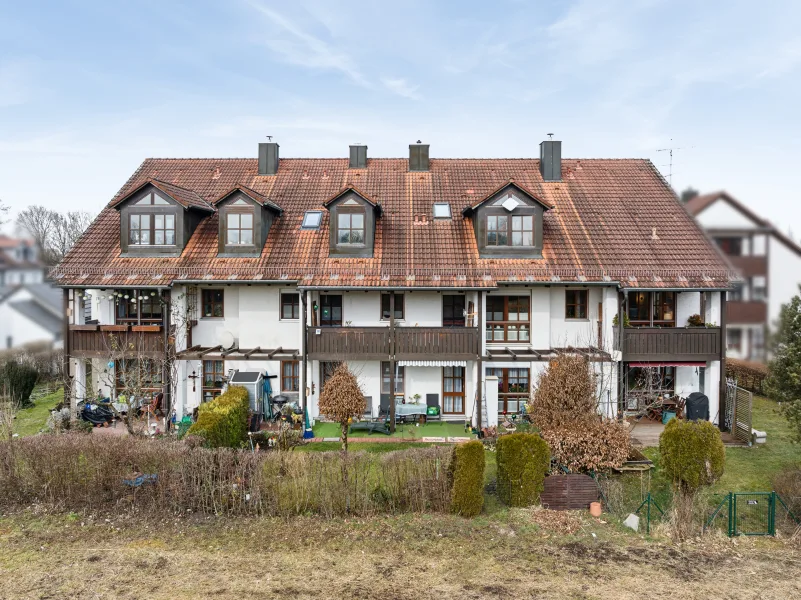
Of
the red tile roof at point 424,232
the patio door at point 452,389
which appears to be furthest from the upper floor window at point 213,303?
the patio door at point 452,389

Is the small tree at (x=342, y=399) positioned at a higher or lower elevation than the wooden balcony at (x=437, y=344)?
lower

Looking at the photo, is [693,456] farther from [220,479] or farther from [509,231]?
[509,231]

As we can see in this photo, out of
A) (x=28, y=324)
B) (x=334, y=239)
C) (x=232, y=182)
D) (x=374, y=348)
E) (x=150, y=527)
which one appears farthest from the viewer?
(x=232, y=182)

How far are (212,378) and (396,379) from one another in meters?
7.03

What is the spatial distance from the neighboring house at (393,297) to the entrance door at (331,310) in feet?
0.14

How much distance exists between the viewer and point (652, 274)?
18.9 meters

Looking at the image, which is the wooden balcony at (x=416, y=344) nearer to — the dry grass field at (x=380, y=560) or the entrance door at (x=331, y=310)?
the entrance door at (x=331, y=310)

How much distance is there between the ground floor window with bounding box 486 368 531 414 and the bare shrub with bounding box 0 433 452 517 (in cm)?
804

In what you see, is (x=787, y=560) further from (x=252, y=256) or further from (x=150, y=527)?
(x=252, y=256)

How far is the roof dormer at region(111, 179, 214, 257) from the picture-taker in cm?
1989

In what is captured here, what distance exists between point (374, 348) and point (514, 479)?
297 inches

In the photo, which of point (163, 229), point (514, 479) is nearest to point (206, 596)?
point (514, 479)

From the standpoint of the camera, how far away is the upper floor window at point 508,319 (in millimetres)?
19875

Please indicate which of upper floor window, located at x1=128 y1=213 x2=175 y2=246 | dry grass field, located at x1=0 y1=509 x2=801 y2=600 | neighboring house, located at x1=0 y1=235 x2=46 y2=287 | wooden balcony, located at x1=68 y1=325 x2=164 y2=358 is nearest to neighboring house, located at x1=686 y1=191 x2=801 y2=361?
neighboring house, located at x1=0 y1=235 x2=46 y2=287
